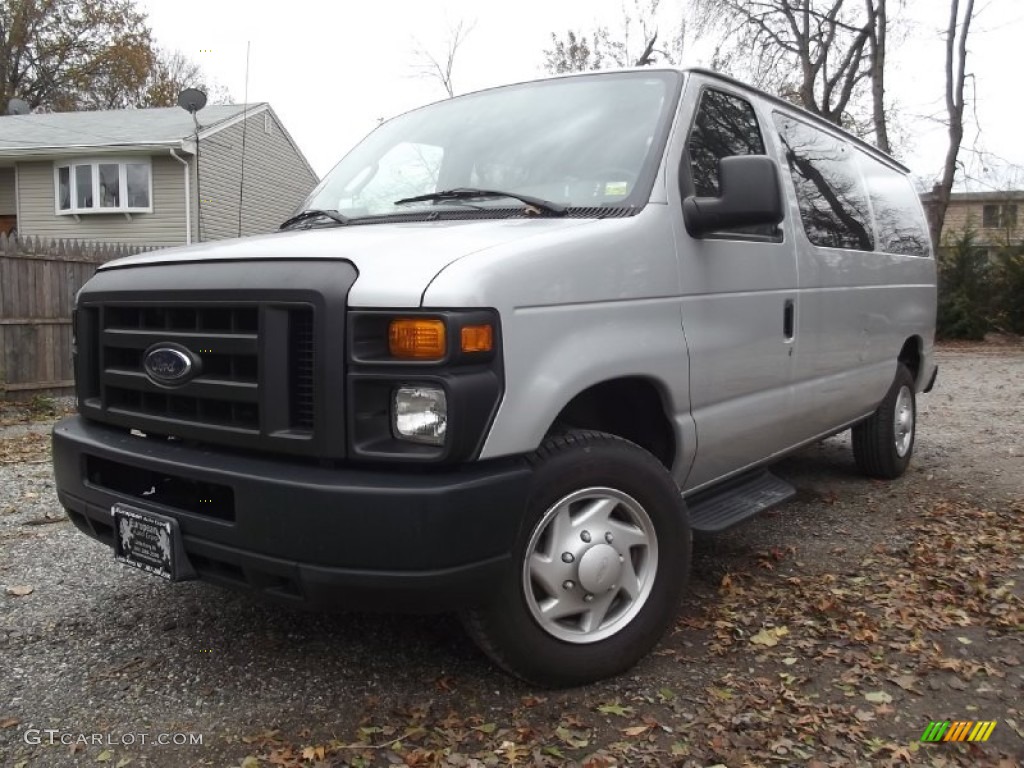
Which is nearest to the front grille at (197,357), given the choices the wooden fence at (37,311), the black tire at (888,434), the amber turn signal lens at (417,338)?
the amber turn signal lens at (417,338)

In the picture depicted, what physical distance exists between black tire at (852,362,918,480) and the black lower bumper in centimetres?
383

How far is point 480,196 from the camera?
126 inches

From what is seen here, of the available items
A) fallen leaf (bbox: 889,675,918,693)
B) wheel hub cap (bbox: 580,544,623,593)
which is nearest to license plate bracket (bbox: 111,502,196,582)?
wheel hub cap (bbox: 580,544,623,593)

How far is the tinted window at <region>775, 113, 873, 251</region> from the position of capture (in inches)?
165

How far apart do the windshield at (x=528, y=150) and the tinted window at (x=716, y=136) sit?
20cm

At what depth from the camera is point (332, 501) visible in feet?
7.51

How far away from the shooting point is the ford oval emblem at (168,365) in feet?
8.55

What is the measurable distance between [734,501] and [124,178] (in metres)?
20.7

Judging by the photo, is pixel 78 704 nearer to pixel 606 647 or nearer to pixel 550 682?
pixel 550 682

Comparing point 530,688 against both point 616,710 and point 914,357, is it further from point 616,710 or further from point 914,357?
point 914,357

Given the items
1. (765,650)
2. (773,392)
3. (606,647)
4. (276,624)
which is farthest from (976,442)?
(276,624)

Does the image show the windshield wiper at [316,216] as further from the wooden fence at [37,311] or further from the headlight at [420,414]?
the wooden fence at [37,311]

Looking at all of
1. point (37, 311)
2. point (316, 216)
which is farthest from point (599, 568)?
point (37, 311)

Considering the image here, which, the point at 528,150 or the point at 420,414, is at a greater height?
the point at 528,150
